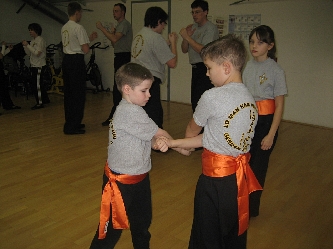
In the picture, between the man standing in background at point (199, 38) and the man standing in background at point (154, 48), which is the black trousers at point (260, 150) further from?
the man standing in background at point (199, 38)

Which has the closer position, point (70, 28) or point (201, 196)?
point (201, 196)

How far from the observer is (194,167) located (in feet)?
11.1

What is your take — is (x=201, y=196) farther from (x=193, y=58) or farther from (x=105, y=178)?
(x=193, y=58)

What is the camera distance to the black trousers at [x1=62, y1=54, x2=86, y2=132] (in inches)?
167

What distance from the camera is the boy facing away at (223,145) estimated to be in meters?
1.32

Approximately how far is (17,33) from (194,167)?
6.71 meters

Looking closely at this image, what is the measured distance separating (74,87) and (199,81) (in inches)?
65.9

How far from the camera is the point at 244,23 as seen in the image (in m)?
5.47

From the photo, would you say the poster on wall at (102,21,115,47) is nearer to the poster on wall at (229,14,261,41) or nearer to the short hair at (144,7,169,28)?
the poster on wall at (229,14,261,41)

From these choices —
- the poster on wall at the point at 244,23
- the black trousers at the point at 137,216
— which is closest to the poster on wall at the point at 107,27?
the poster on wall at the point at 244,23

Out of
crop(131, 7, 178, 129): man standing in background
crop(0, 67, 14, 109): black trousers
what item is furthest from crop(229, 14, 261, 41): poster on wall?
crop(0, 67, 14, 109): black trousers

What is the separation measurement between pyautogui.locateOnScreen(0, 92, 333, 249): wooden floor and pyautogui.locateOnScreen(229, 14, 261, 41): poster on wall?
75.8 inches

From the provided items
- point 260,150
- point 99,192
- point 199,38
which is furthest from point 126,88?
point 199,38

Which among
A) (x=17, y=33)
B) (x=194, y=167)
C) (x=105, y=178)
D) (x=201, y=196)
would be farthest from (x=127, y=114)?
(x=17, y=33)
